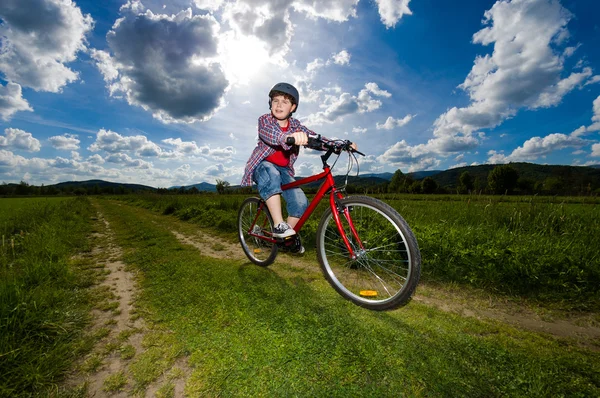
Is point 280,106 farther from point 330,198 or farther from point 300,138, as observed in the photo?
point 330,198

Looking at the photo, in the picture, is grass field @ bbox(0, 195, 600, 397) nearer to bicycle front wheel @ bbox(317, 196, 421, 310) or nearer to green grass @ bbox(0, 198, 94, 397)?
green grass @ bbox(0, 198, 94, 397)

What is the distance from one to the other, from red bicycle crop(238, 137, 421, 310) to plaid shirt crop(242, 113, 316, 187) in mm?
555

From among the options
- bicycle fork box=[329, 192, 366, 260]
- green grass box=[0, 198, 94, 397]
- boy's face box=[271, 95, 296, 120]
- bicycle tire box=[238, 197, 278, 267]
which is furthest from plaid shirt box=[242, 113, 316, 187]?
green grass box=[0, 198, 94, 397]

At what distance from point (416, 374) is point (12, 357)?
2.77m

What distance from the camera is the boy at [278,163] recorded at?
3990 millimetres

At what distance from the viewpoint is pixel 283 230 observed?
12.9 feet

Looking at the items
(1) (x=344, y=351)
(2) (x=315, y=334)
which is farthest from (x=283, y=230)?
(1) (x=344, y=351)

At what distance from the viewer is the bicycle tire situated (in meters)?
4.43

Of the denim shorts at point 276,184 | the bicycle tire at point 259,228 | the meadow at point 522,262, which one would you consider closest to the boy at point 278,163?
the denim shorts at point 276,184

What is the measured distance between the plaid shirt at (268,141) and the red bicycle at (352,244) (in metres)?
0.56

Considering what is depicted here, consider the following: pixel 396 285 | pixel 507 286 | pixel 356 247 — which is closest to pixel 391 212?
pixel 356 247

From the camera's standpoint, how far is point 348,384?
1641 millimetres

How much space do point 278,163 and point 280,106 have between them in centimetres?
93

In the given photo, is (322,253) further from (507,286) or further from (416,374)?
(507,286)
